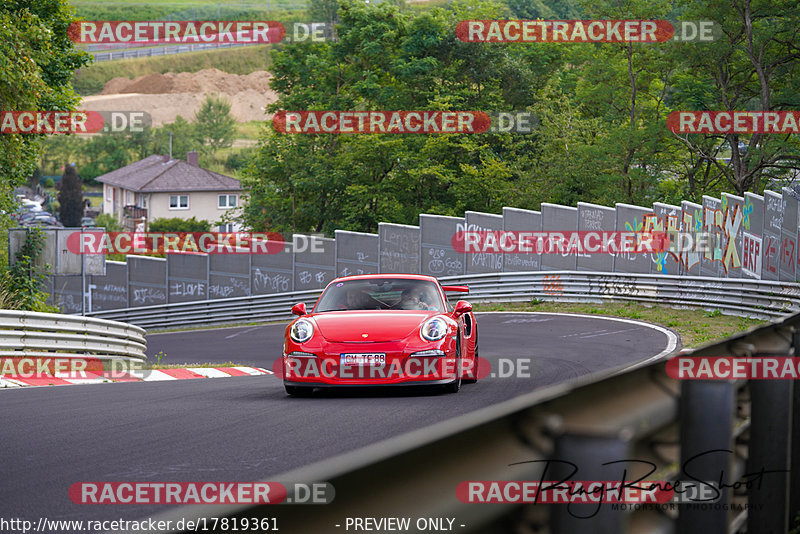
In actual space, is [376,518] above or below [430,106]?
below

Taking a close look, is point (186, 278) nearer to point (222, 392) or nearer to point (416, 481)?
point (222, 392)

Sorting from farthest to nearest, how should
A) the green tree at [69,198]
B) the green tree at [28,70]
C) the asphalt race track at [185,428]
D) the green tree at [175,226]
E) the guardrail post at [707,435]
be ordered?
1. the green tree at [69,198]
2. the green tree at [175,226]
3. the green tree at [28,70]
4. the asphalt race track at [185,428]
5. the guardrail post at [707,435]

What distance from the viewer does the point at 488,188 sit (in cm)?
5059

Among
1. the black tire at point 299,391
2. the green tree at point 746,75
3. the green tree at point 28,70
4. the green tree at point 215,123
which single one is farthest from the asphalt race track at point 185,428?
the green tree at point 215,123

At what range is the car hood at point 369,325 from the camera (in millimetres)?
10453

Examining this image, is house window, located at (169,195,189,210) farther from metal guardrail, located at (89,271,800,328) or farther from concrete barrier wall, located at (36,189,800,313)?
metal guardrail, located at (89,271,800,328)

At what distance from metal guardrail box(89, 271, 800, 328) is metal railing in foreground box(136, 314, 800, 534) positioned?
53.7 feet

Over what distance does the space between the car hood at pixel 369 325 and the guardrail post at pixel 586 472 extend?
27.9 feet

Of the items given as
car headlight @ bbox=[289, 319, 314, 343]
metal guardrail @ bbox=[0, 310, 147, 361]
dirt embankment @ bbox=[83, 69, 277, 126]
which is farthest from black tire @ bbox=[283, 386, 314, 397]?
dirt embankment @ bbox=[83, 69, 277, 126]

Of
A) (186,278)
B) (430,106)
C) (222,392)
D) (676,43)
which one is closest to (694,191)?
(676,43)

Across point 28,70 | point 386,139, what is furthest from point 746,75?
point 28,70

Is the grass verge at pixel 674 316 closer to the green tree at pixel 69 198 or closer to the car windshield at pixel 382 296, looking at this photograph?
the car windshield at pixel 382 296

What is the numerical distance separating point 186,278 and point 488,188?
17.1 metres

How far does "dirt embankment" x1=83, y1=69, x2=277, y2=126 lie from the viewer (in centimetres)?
17112
